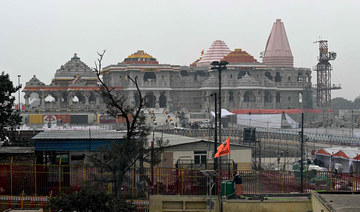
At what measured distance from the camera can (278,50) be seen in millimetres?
111500

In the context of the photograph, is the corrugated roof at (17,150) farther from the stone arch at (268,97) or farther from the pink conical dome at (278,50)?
the pink conical dome at (278,50)

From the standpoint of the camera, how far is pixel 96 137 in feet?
90.2

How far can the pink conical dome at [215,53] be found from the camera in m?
116

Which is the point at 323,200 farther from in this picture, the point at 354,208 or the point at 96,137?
the point at 96,137

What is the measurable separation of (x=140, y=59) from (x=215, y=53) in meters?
20.2

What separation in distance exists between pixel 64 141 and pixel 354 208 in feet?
50.3

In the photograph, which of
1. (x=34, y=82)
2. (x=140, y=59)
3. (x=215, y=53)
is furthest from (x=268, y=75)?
(x=34, y=82)

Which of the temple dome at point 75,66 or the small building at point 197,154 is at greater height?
the temple dome at point 75,66

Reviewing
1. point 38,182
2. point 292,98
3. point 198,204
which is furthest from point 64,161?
point 292,98

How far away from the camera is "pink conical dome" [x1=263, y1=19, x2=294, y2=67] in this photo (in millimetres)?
111500

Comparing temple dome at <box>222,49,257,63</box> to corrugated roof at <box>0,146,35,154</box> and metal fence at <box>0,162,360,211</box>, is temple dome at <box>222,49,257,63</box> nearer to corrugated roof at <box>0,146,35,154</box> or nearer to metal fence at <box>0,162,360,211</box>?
corrugated roof at <box>0,146,35,154</box>

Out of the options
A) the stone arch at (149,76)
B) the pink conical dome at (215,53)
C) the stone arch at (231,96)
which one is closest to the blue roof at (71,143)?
the stone arch at (231,96)

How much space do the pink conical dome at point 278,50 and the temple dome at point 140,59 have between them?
24142 millimetres

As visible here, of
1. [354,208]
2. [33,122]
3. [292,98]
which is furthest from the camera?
[292,98]
